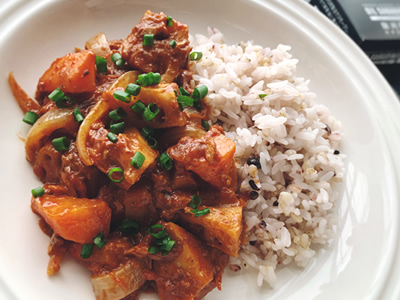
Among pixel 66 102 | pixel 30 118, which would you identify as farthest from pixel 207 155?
pixel 30 118

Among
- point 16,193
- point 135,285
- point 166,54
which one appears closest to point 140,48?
point 166,54

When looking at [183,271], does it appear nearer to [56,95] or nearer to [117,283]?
[117,283]

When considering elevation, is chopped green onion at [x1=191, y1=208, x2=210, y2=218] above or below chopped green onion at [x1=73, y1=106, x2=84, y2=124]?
below

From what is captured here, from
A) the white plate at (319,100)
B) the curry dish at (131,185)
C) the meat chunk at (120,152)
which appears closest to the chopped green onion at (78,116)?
the curry dish at (131,185)

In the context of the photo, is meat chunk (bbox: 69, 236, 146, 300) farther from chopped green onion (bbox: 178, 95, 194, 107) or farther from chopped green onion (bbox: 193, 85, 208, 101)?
chopped green onion (bbox: 193, 85, 208, 101)

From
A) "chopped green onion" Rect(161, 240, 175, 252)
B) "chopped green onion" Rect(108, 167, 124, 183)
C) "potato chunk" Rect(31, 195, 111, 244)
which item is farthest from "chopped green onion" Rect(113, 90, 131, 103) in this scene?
"chopped green onion" Rect(161, 240, 175, 252)

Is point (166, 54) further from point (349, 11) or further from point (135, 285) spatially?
point (349, 11)
